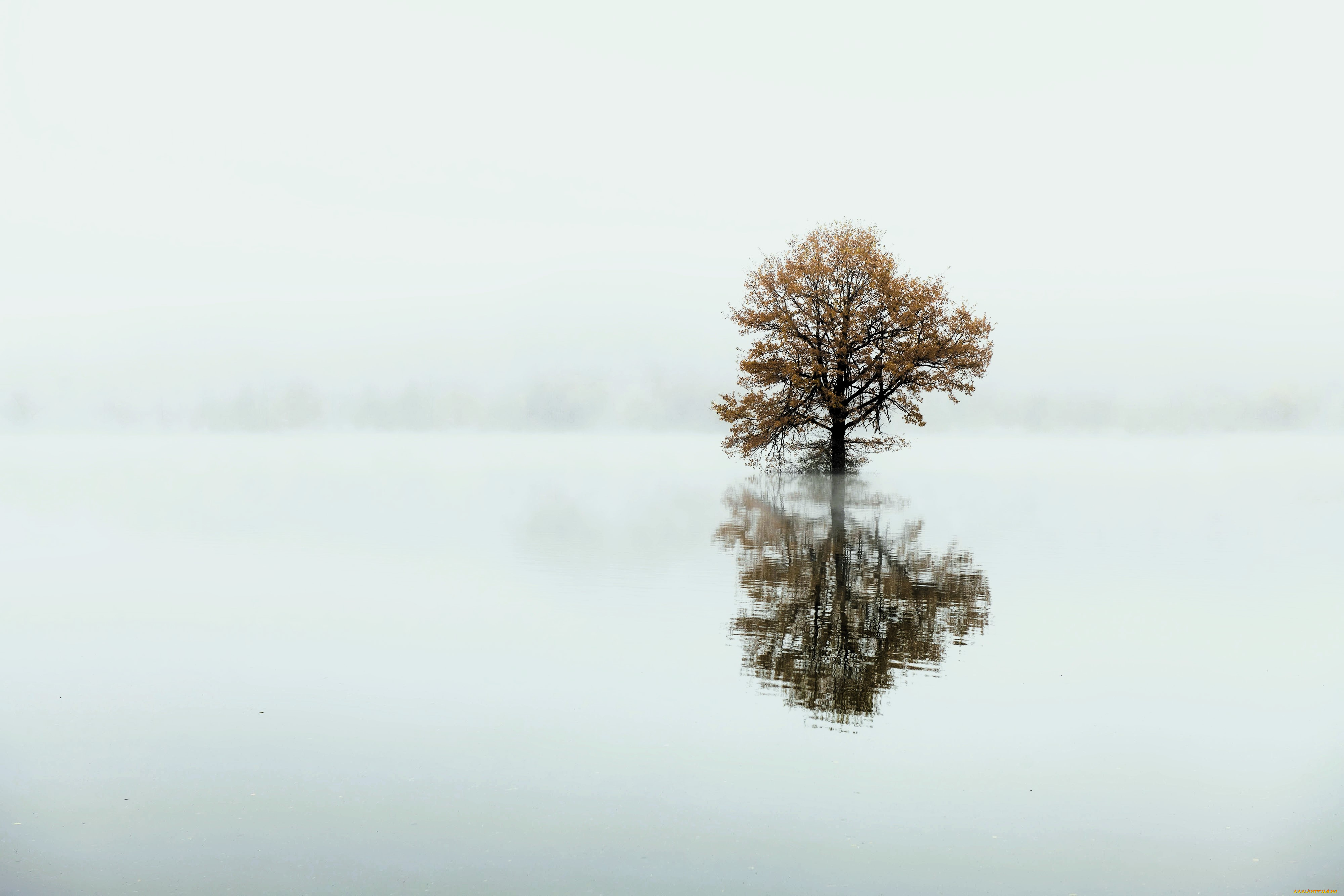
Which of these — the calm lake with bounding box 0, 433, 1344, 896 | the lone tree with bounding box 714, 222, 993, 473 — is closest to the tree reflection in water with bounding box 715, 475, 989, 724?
the calm lake with bounding box 0, 433, 1344, 896

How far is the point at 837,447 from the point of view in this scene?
54.7 metres

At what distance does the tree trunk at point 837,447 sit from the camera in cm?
5322

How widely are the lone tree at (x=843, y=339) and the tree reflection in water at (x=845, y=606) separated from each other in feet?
69.8

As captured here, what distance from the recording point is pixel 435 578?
18.2 meters

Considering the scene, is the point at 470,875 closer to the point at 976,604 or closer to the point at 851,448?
the point at 976,604

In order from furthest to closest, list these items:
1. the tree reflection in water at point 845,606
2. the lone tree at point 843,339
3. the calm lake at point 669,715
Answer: the lone tree at point 843,339 < the tree reflection in water at point 845,606 < the calm lake at point 669,715

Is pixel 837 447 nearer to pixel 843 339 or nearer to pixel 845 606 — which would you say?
pixel 843 339

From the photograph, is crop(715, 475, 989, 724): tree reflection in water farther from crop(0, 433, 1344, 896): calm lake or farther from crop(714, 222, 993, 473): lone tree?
crop(714, 222, 993, 473): lone tree

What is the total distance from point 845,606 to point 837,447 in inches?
1587

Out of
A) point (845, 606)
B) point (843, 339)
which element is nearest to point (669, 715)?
point (845, 606)

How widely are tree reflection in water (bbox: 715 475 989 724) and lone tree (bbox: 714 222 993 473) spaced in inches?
838

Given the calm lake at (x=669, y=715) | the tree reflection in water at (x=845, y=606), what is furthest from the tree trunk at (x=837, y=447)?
the calm lake at (x=669, y=715)

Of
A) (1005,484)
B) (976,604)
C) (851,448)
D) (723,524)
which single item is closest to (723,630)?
(976,604)

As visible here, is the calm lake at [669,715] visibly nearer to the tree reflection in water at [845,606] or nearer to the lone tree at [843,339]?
the tree reflection in water at [845,606]
